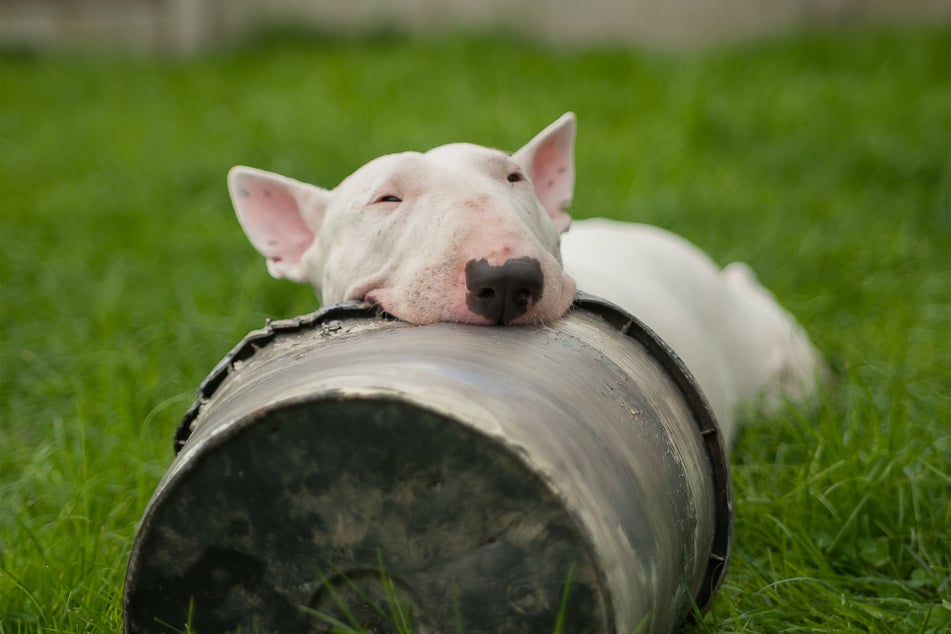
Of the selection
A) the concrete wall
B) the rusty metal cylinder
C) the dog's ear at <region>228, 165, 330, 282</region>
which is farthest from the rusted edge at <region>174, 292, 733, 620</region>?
the concrete wall

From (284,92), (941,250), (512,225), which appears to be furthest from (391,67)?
(512,225)

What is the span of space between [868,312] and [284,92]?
4.93 metres

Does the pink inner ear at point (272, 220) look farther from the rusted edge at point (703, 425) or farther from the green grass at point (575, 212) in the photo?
the rusted edge at point (703, 425)

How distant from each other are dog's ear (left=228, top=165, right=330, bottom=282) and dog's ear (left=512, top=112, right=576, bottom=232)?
24.1 inches

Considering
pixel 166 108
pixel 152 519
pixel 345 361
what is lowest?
pixel 166 108

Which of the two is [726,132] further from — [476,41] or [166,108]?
[166,108]

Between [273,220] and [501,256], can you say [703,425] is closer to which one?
[501,256]

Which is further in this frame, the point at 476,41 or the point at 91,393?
the point at 476,41

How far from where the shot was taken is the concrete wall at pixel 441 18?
1024 centimetres

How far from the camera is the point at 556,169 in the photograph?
3.08m

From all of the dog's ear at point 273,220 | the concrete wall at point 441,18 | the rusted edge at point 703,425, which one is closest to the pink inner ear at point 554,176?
the dog's ear at point 273,220

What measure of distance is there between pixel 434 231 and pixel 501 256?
0.20 metres

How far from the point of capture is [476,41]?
9383 millimetres

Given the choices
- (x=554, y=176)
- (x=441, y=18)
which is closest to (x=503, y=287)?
(x=554, y=176)
